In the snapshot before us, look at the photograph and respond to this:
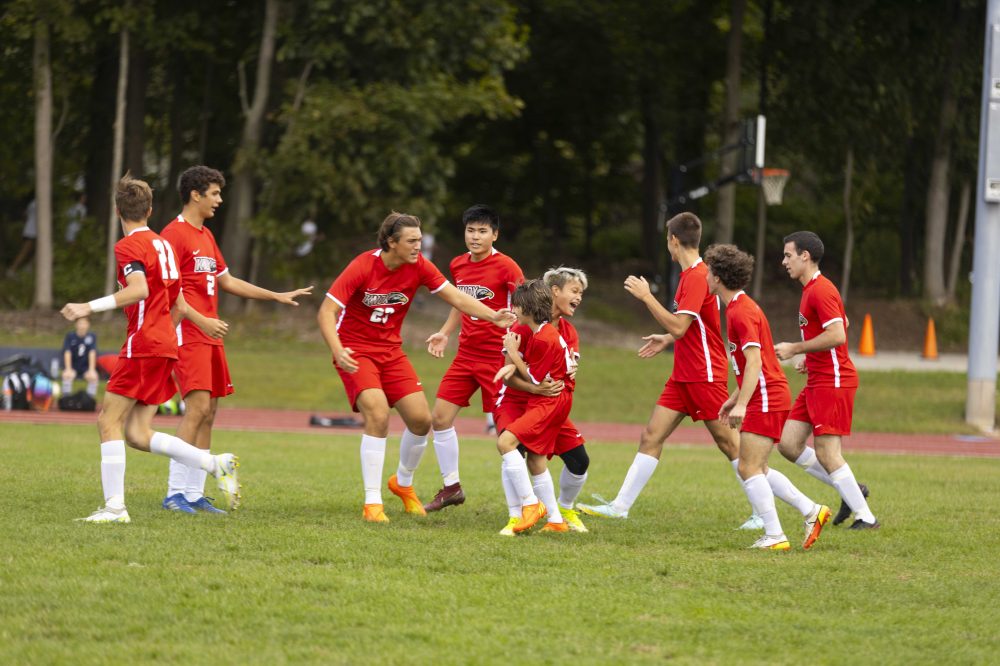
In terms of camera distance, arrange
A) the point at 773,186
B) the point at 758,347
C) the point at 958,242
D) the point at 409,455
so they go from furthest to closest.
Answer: the point at 958,242
the point at 773,186
the point at 409,455
the point at 758,347

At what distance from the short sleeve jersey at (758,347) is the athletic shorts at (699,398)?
57cm

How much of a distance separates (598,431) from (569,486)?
10.6 metres

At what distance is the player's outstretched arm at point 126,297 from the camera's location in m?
7.94

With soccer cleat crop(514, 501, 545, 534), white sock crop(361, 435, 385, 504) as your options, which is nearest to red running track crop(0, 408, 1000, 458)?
white sock crop(361, 435, 385, 504)

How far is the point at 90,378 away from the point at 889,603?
14119mm

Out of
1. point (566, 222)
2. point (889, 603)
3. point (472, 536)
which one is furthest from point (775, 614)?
point (566, 222)

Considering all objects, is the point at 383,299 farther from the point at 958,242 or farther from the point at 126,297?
the point at 958,242

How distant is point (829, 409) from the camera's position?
9.20 meters

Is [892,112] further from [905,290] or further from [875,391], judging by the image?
[875,391]

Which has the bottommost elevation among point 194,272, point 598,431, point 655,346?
point 598,431

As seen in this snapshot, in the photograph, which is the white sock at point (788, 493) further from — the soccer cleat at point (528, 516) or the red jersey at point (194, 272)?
the red jersey at point (194, 272)

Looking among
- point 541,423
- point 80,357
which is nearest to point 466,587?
point 541,423

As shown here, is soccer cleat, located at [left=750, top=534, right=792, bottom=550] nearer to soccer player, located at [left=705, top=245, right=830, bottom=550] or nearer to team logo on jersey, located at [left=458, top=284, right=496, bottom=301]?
soccer player, located at [left=705, top=245, right=830, bottom=550]

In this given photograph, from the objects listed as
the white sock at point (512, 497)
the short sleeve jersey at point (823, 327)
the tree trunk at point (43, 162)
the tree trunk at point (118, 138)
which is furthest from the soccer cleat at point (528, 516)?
the tree trunk at point (43, 162)
